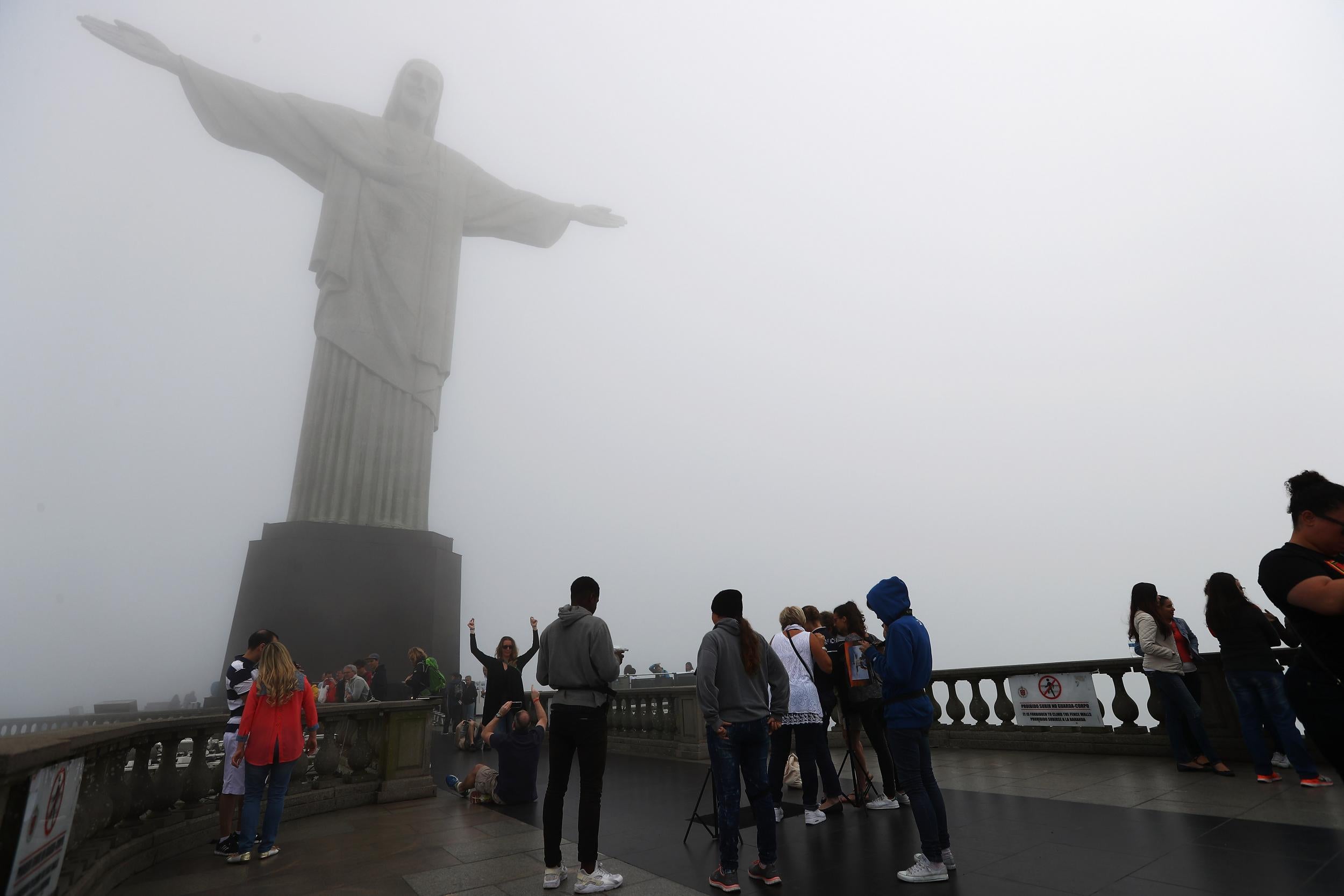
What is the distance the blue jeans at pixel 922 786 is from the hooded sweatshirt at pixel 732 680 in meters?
0.84

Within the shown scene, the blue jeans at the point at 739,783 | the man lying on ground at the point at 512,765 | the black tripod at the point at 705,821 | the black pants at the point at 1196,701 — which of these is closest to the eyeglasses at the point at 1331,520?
the blue jeans at the point at 739,783

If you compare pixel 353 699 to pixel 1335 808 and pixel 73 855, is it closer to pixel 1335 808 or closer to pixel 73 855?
pixel 73 855

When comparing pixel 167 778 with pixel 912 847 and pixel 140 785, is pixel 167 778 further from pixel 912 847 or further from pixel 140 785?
pixel 912 847

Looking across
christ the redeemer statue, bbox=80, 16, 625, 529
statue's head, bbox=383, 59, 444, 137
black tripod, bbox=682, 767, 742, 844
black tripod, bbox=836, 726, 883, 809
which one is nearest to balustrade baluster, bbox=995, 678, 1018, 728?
black tripod, bbox=836, 726, 883, 809

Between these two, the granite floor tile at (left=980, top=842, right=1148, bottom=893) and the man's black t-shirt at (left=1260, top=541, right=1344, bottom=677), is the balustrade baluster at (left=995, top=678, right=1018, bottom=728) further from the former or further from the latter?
the man's black t-shirt at (left=1260, top=541, right=1344, bottom=677)

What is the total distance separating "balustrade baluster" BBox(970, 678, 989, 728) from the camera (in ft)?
34.6

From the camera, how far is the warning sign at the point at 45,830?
302cm

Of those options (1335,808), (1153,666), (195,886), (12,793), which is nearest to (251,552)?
(195,886)

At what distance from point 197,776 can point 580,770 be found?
454cm

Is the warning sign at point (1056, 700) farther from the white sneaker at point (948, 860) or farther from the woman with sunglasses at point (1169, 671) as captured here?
the white sneaker at point (948, 860)

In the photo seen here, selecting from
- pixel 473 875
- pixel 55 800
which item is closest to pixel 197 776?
pixel 473 875

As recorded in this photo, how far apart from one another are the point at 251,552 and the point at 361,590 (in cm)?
307

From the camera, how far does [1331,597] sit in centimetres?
257

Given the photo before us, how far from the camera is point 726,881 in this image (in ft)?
14.3
